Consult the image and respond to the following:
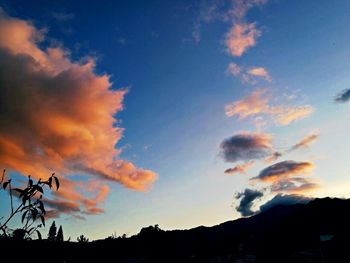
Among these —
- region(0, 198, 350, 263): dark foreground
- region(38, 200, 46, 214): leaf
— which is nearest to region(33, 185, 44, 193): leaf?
region(38, 200, 46, 214): leaf

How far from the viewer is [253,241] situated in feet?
75.3

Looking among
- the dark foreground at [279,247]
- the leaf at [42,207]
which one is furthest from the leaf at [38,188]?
the dark foreground at [279,247]

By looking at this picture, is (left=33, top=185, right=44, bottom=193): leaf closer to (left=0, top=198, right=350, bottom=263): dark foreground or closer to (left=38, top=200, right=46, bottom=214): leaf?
(left=38, top=200, right=46, bottom=214): leaf

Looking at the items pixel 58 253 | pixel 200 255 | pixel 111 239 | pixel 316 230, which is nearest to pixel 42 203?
pixel 58 253

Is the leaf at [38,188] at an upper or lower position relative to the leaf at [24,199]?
upper

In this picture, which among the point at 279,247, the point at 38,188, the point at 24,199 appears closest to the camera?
the point at 24,199

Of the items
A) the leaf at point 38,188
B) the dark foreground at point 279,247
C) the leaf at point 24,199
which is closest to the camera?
Result: the leaf at point 24,199

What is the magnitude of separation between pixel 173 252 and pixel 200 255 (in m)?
2.85

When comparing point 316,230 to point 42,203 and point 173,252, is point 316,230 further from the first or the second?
point 42,203

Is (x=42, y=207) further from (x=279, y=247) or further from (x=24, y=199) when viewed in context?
(x=279, y=247)

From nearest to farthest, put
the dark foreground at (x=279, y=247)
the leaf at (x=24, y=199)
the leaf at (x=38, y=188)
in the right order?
1. the leaf at (x=24, y=199)
2. the leaf at (x=38, y=188)
3. the dark foreground at (x=279, y=247)

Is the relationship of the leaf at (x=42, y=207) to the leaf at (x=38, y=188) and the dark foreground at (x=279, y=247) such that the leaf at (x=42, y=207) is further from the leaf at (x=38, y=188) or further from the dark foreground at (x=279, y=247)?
the dark foreground at (x=279, y=247)

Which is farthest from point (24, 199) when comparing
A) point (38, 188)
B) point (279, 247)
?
point (279, 247)

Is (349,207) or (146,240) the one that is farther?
(146,240)
